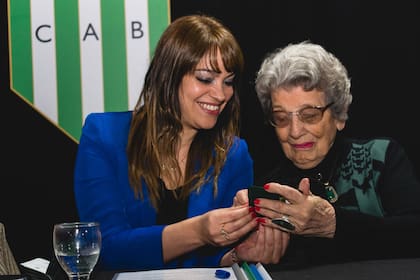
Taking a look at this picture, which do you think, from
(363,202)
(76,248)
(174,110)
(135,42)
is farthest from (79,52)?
(76,248)

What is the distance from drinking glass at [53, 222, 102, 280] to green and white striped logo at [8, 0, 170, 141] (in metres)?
2.06

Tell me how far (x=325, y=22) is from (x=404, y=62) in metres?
0.52

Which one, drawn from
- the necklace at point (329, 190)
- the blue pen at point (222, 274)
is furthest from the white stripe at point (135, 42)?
the blue pen at point (222, 274)

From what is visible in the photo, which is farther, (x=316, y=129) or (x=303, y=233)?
(x=316, y=129)

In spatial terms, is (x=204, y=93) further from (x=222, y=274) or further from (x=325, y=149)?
(x=222, y=274)

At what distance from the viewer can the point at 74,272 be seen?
123 centimetres

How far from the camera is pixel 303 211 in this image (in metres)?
1.70

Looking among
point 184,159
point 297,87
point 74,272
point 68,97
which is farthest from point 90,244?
point 68,97

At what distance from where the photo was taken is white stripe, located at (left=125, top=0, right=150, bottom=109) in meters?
3.27

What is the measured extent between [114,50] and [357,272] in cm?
222

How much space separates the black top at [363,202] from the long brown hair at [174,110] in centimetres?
32

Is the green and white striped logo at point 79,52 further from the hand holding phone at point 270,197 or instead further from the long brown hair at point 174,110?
the hand holding phone at point 270,197

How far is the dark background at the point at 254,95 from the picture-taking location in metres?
3.27

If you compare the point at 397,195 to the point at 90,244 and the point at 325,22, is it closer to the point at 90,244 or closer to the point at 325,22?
the point at 90,244
